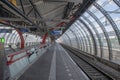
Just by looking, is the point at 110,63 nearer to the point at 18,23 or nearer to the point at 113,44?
the point at 113,44

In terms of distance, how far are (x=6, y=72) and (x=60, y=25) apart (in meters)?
23.7

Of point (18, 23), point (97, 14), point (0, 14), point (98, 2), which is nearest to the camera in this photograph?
point (0, 14)

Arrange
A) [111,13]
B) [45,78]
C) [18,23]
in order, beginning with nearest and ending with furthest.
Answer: [45,78], [111,13], [18,23]

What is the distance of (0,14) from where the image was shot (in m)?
18.5

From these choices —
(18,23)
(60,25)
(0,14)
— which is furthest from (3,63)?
(60,25)

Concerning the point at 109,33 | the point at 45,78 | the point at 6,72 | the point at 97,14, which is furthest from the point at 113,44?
the point at 6,72

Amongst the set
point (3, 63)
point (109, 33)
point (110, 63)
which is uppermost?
point (109, 33)

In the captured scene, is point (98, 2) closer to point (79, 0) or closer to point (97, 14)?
point (97, 14)

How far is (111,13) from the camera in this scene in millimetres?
21344

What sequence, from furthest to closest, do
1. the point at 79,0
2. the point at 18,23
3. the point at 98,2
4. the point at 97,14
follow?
1. the point at 18,23
2. the point at 97,14
3. the point at 98,2
4. the point at 79,0

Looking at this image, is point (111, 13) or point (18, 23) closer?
point (111, 13)

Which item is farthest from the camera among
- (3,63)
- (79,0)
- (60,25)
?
(60,25)

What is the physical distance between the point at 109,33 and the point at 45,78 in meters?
15.5

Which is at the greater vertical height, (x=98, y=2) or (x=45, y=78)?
(x=98, y=2)
